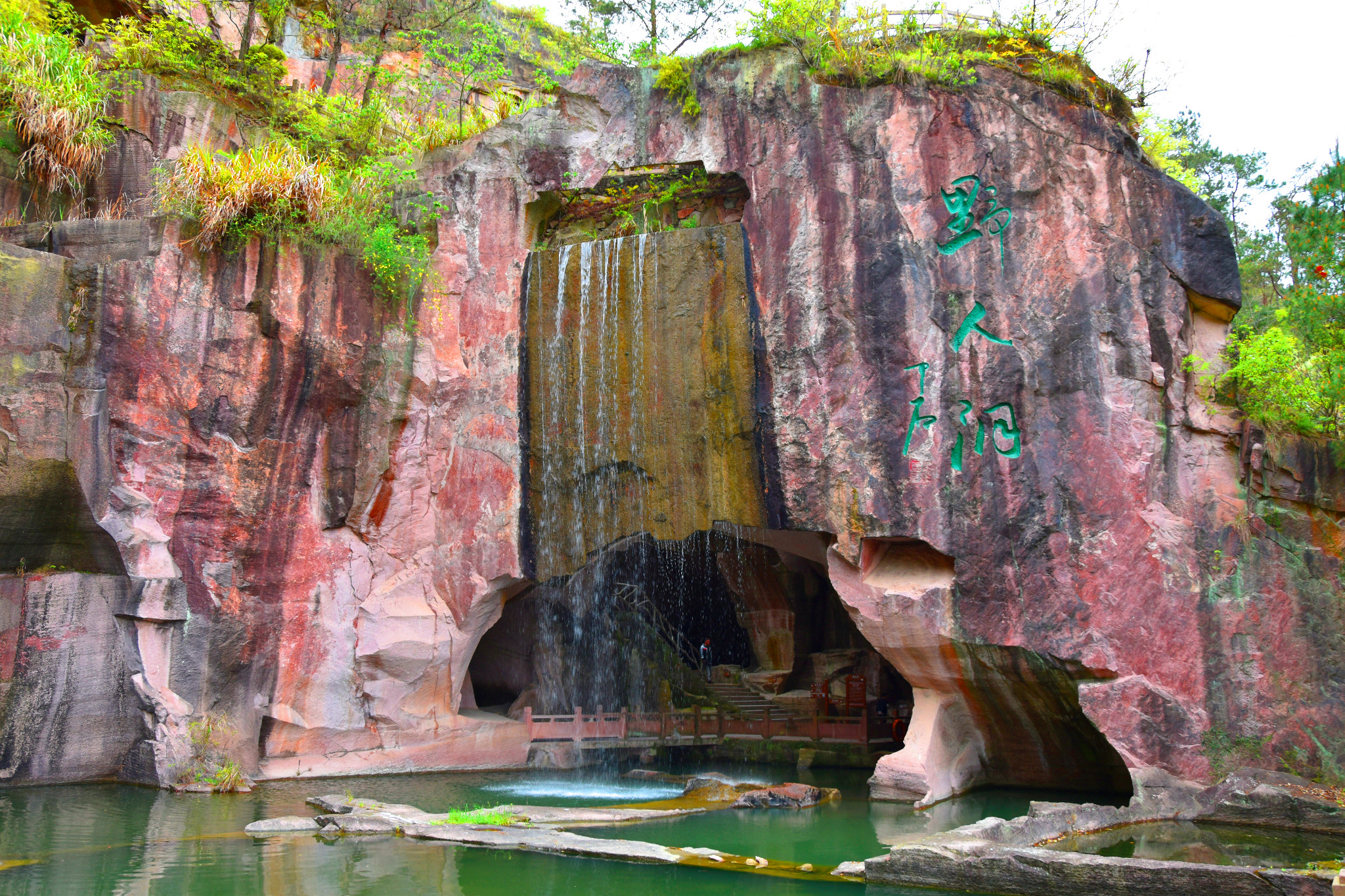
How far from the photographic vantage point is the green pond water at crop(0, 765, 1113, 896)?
6184 millimetres

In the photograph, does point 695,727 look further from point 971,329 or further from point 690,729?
point 971,329

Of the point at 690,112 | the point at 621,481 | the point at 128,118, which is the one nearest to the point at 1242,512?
the point at 621,481

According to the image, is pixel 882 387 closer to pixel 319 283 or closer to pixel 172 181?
pixel 319 283

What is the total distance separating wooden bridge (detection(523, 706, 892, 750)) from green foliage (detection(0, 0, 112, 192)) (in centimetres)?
864

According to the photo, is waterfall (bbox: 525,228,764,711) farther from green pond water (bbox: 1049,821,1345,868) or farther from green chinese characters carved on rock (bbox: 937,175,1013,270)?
Result: green pond water (bbox: 1049,821,1345,868)

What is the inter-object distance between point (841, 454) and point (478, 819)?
202 inches

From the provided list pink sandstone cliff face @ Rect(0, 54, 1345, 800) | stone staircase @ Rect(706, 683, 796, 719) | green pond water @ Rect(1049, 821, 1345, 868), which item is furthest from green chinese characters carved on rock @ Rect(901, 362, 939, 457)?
stone staircase @ Rect(706, 683, 796, 719)

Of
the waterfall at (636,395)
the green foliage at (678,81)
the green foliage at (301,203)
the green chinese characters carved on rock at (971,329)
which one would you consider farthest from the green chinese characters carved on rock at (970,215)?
the green foliage at (301,203)

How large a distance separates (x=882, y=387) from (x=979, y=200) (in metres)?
2.27

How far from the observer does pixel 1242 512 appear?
366 inches

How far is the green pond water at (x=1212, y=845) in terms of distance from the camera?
6805 mm

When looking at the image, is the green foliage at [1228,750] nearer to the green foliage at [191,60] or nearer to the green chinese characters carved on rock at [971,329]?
the green chinese characters carved on rock at [971,329]

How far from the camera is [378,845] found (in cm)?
736

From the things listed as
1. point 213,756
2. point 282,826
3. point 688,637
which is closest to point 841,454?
point 282,826
